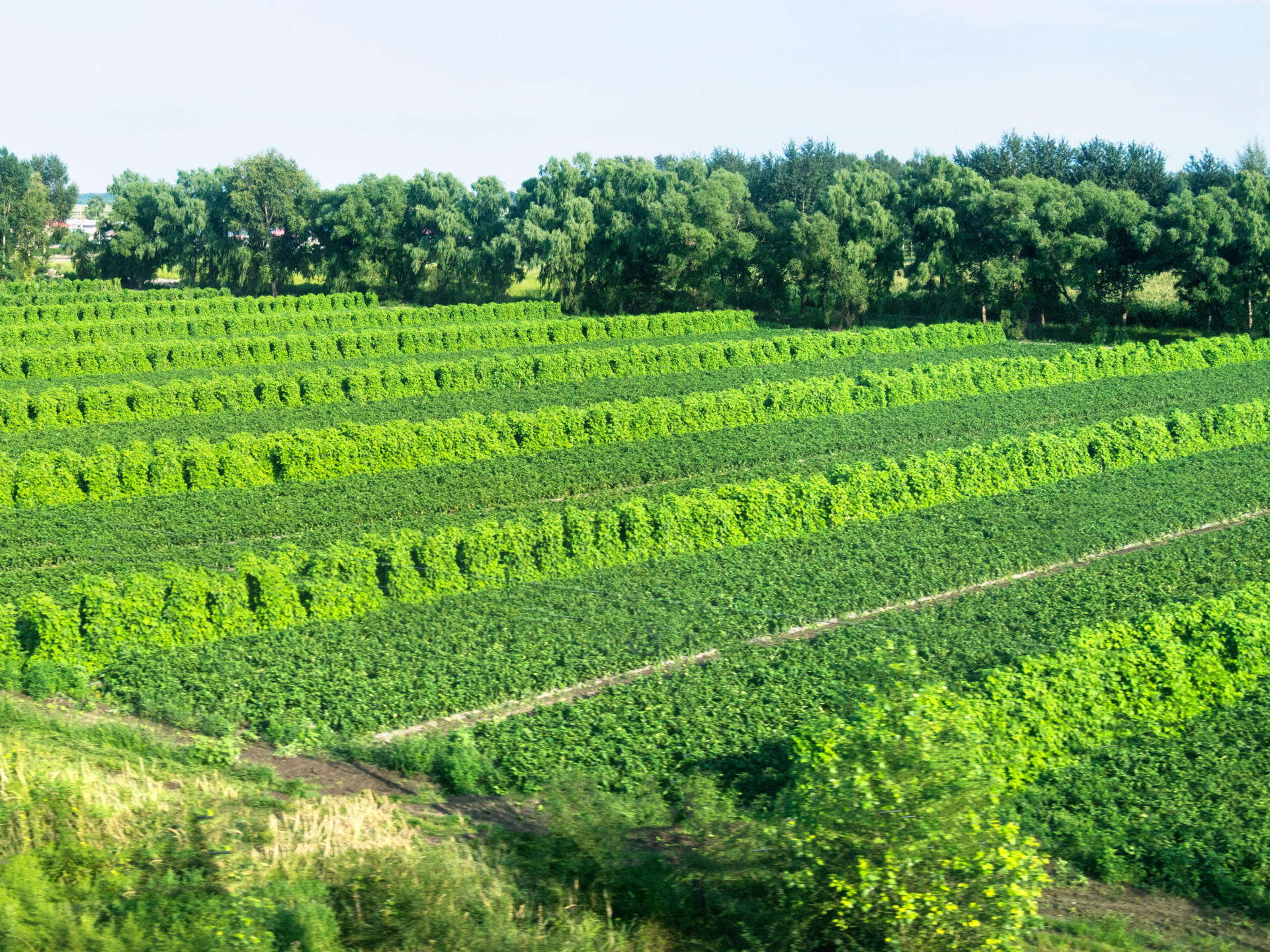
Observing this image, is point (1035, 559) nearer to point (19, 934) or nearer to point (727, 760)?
point (727, 760)

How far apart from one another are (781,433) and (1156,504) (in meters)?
11.2

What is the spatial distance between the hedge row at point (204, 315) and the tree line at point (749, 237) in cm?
771

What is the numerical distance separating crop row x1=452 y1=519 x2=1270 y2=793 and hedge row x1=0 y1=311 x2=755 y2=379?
35.5 m

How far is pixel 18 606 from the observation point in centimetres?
1717

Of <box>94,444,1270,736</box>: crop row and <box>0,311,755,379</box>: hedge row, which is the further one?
<box>0,311,755,379</box>: hedge row

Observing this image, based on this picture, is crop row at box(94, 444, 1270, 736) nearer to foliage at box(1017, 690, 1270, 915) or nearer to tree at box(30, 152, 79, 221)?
foliage at box(1017, 690, 1270, 915)

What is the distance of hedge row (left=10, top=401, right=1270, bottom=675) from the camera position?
Answer: 17.2 m

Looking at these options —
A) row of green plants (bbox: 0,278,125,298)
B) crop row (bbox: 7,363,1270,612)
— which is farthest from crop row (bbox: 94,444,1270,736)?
row of green plants (bbox: 0,278,125,298)

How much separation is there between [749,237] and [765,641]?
48.1 metres

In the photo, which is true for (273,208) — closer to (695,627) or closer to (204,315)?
(204,315)

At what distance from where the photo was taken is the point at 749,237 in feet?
205

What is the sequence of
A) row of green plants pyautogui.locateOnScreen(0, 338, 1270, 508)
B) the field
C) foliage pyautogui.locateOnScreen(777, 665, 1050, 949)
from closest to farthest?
1. foliage pyautogui.locateOnScreen(777, 665, 1050, 949)
2. the field
3. row of green plants pyautogui.locateOnScreen(0, 338, 1270, 508)

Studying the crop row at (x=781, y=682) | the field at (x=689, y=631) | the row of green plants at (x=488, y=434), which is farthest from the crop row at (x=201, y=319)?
the crop row at (x=781, y=682)

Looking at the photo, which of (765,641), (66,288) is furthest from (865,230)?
(66,288)
